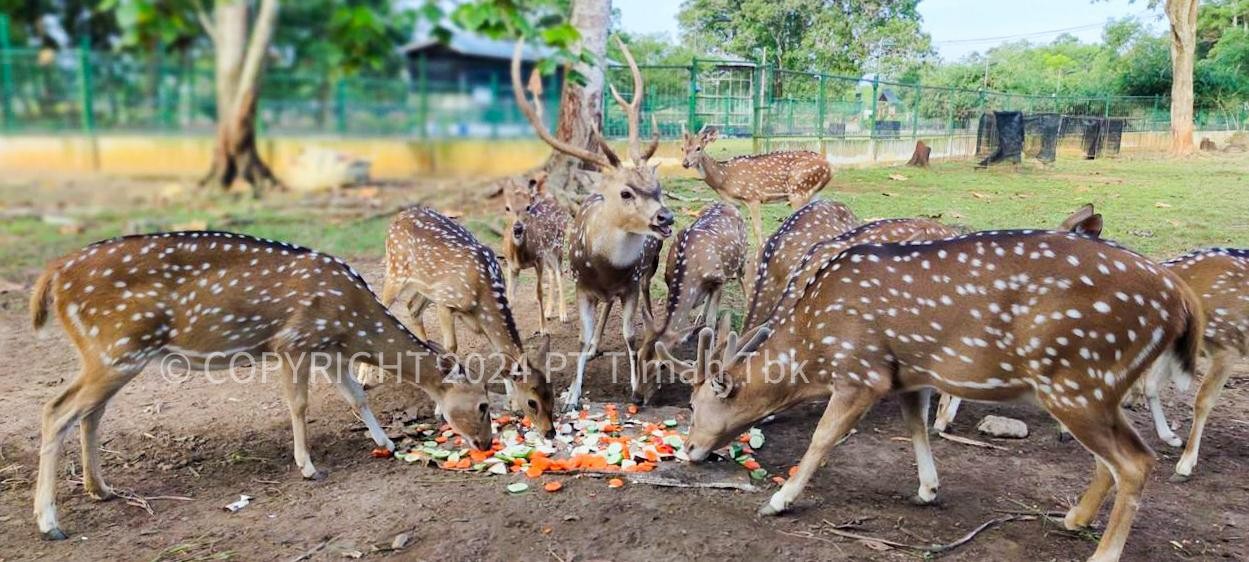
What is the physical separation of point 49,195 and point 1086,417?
11.0 feet

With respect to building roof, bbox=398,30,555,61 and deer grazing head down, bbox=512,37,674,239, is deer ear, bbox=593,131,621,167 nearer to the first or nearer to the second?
deer grazing head down, bbox=512,37,674,239

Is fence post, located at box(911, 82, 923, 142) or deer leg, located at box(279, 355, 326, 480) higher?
fence post, located at box(911, 82, 923, 142)

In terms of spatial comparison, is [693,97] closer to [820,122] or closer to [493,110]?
[820,122]

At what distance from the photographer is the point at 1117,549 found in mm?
3188

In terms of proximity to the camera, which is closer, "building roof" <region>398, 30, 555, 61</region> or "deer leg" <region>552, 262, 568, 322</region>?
"building roof" <region>398, 30, 555, 61</region>

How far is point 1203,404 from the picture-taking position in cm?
419

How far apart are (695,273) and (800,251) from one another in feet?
2.56

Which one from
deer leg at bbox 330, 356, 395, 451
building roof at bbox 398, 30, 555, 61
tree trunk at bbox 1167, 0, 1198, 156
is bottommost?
deer leg at bbox 330, 356, 395, 451

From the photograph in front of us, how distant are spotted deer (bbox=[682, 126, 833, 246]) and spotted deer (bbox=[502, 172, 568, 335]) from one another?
335cm

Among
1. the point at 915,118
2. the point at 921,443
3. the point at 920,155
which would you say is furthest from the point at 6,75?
the point at 920,155

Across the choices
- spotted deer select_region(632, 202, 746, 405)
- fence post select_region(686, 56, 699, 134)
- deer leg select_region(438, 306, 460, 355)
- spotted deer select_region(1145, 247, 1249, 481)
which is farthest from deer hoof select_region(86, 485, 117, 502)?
fence post select_region(686, 56, 699, 134)

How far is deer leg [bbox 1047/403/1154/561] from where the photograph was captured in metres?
3.16

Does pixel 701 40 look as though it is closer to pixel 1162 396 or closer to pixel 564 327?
pixel 564 327

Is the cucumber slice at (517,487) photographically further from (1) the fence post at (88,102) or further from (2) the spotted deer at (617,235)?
(1) the fence post at (88,102)
